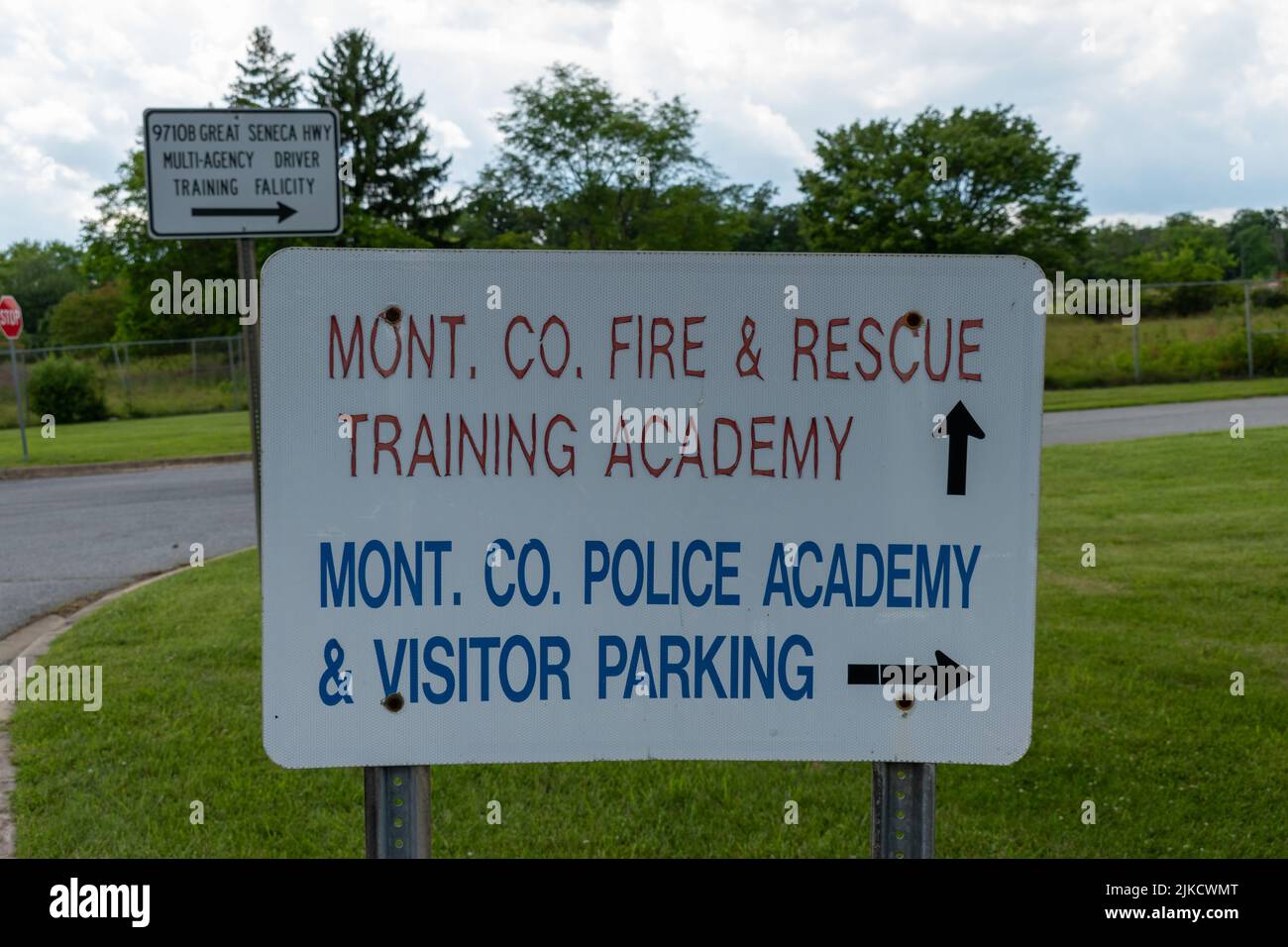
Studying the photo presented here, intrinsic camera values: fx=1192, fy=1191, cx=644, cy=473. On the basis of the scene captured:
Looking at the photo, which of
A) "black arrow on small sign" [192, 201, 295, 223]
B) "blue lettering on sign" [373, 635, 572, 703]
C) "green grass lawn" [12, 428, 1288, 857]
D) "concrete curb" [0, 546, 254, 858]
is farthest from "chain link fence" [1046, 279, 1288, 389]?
"blue lettering on sign" [373, 635, 572, 703]

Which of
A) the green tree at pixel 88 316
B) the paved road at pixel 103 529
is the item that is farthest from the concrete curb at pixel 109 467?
the green tree at pixel 88 316

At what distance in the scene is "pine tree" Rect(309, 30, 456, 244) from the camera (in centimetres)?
5691

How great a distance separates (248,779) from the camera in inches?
166

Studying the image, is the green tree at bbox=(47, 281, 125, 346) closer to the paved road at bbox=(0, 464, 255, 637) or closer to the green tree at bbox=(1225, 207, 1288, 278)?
the paved road at bbox=(0, 464, 255, 637)

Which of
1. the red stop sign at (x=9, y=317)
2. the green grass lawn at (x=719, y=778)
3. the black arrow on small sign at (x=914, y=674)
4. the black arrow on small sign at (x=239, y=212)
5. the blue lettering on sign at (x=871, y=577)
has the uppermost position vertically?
the red stop sign at (x=9, y=317)

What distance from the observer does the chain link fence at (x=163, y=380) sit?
28.2 m

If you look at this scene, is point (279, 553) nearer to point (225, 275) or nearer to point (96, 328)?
point (225, 275)

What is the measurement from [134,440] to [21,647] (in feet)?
51.8

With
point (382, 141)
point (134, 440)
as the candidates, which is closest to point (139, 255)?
point (382, 141)

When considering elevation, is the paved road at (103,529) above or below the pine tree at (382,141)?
below

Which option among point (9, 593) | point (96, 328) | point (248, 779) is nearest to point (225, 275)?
point (96, 328)

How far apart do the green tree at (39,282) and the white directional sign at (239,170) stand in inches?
3251

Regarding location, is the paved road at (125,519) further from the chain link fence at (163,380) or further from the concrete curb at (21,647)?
the chain link fence at (163,380)

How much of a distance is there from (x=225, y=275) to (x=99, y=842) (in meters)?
50.5
